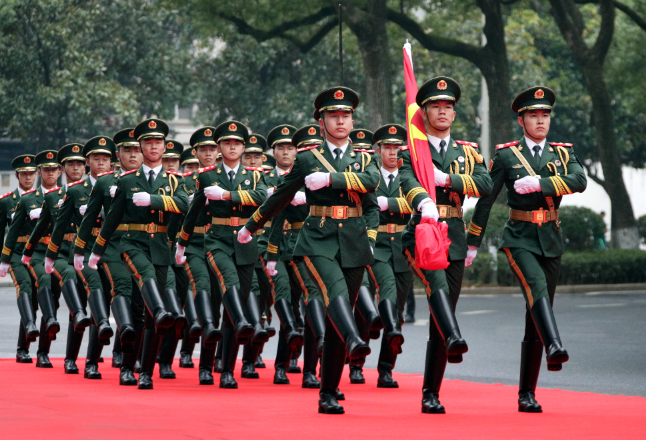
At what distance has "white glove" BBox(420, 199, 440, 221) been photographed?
22.7ft

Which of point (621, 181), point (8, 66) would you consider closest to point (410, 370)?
point (621, 181)

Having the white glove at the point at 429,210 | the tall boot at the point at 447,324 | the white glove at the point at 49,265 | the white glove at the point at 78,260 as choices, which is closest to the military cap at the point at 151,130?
the white glove at the point at 78,260

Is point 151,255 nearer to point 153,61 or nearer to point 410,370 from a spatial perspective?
point 410,370

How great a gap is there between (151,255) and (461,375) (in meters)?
3.44

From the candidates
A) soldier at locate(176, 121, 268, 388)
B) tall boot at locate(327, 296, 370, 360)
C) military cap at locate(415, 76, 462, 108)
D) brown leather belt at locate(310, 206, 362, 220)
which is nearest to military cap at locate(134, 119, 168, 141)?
soldier at locate(176, 121, 268, 388)

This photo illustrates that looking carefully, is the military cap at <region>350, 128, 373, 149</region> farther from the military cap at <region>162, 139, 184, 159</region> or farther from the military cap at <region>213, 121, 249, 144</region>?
the military cap at <region>162, 139, 184, 159</region>

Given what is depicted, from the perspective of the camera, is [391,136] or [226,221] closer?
[226,221]

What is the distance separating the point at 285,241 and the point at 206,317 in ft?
5.36

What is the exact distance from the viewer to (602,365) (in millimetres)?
11586

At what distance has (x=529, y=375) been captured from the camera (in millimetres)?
7383

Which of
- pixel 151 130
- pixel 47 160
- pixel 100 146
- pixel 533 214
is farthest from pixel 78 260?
pixel 533 214

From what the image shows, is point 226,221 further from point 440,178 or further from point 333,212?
point 440,178

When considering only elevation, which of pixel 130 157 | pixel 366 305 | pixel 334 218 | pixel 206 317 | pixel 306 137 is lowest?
pixel 206 317

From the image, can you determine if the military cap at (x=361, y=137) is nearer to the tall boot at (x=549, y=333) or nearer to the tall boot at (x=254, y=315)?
the tall boot at (x=254, y=315)
